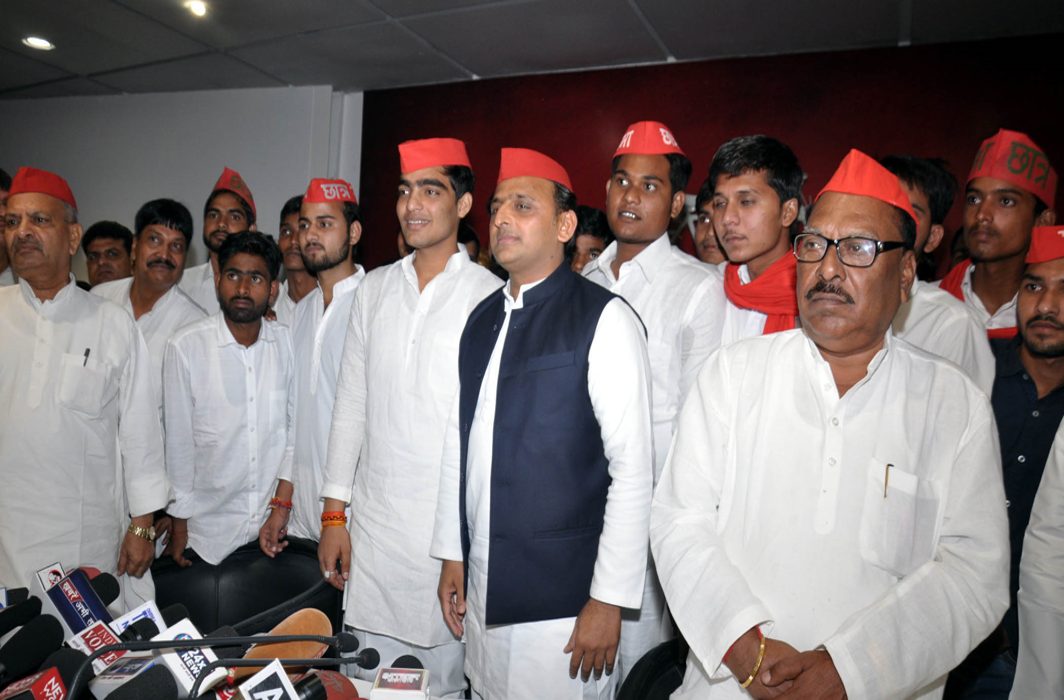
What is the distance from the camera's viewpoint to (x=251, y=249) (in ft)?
10.1

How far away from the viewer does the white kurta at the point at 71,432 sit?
91.1 inches

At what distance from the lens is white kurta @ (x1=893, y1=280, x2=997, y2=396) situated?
6.98 feet

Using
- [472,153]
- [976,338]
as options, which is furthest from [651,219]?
[472,153]

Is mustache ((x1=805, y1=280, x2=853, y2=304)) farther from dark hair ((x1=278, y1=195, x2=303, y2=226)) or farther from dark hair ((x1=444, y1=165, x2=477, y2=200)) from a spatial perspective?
dark hair ((x1=278, y1=195, x2=303, y2=226))

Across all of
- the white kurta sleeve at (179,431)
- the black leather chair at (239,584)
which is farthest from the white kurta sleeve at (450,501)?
the white kurta sleeve at (179,431)

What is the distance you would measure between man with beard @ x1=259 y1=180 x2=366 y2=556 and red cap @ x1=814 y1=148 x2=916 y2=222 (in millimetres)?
2017

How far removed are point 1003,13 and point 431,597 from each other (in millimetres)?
3918

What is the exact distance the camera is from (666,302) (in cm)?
239

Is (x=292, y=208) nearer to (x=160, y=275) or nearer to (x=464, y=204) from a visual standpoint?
(x=160, y=275)

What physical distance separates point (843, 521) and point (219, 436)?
8.00 ft

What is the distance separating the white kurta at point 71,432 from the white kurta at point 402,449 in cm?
76

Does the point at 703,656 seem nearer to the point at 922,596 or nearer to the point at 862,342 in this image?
the point at 922,596

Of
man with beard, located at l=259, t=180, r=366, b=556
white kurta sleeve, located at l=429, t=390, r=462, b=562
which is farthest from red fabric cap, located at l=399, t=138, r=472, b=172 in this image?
white kurta sleeve, located at l=429, t=390, r=462, b=562

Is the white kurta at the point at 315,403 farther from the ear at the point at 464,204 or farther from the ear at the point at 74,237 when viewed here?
the ear at the point at 74,237
